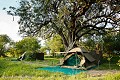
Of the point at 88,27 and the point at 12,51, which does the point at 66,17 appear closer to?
the point at 88,27

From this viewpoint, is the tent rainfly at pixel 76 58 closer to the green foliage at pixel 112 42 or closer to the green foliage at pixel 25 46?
the green foliage at pixel 112 42

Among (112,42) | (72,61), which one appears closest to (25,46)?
(112,42)

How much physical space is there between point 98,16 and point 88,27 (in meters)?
2.43

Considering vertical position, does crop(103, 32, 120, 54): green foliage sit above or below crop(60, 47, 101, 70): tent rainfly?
above

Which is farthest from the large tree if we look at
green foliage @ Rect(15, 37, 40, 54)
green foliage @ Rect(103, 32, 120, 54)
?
green foliage @ Rect(15, 37, 40, 54)

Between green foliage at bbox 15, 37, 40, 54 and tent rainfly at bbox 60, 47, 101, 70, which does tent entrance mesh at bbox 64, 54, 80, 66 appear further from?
green foliage at bbox 15, 37, 40, 54

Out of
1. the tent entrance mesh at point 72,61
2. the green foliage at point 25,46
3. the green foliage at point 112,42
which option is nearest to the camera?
the tent entrance mesh at point 72,61

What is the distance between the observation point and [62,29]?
87.5 feet

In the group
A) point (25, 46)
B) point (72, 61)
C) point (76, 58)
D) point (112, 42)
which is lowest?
point (72, 61)

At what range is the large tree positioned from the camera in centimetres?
2347

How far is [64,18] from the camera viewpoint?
2350 centimetres

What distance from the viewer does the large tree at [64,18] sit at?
77.0 feet

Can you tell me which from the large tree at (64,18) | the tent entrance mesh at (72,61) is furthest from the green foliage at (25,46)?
the tent entrance mesh at (72,61)

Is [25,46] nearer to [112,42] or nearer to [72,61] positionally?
[112,42]
